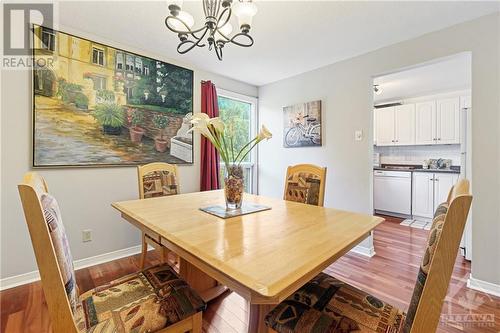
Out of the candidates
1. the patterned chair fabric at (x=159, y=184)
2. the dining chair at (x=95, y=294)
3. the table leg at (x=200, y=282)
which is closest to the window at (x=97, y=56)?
the patterned chair fabric at (x=159, y=184)

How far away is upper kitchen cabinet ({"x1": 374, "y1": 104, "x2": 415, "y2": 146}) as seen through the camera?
448 centimetres

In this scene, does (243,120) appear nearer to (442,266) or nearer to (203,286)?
(203,286)

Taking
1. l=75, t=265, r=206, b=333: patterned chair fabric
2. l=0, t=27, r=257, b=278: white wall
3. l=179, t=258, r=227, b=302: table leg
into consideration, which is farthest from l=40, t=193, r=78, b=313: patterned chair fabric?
l=0, t=27, r=257, b=278: white wall

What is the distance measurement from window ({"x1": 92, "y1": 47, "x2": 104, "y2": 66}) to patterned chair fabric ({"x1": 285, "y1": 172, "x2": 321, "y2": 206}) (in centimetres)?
226

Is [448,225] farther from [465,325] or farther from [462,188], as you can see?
[465,325]

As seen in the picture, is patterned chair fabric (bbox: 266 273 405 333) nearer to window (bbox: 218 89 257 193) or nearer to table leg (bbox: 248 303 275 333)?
table leg (bbox: 248 303 275 333)

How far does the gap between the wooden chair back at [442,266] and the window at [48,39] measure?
305 cm

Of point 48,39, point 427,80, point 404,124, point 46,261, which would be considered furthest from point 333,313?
point 404,124

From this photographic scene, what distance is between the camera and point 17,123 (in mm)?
1995

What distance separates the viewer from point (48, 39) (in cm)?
211

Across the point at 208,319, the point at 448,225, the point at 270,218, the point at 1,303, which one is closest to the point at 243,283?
the point at 448,225

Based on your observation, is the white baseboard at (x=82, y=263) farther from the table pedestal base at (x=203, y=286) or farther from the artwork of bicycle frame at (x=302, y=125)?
the artwork of bicycle frame at (x=302, y=125)

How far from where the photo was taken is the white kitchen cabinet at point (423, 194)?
13.1 ft

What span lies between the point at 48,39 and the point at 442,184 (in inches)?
219
